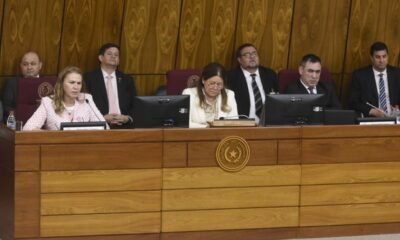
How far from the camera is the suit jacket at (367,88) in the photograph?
11.6 m

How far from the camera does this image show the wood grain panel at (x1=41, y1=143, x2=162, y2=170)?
26.8 ft

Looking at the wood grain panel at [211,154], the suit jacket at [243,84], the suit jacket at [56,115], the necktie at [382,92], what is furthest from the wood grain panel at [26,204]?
the necktie at [382,92]

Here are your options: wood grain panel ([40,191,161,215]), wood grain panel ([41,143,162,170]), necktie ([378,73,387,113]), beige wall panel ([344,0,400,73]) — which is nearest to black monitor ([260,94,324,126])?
wood grain panel ([41,143,162,170])

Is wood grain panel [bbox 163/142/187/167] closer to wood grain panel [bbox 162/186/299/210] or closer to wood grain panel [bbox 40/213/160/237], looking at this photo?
wood grain panel [bbox 162/186/299/210]

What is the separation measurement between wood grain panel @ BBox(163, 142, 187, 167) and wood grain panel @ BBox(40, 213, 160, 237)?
0.40m

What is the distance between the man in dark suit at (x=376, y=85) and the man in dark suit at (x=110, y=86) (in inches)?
93.0

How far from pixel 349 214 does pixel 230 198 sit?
101 cm

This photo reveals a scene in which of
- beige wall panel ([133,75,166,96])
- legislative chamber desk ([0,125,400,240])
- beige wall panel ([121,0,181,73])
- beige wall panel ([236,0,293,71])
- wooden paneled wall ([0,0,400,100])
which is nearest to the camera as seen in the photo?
legislative chamber desk ([0,125,400,240])

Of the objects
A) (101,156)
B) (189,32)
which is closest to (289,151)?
(101,156)

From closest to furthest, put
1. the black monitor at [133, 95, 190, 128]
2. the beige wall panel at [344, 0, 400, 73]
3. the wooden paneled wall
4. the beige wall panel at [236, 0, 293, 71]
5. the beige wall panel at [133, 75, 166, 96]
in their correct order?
the black monitor at [133, 95, 190, 128]
the wooden paneled wall
the beige wall panel at [133, 75, 166, 96]
the beige wall panel at [236, 0, 293, 71]
the beige wall panel at [344, 0, 400, 73]

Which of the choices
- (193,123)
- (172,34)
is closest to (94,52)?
(172,34)

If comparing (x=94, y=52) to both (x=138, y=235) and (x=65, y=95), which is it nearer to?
(x=65, y=95)

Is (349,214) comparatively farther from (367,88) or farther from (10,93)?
(10,93)

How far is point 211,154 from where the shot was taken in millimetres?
8523
